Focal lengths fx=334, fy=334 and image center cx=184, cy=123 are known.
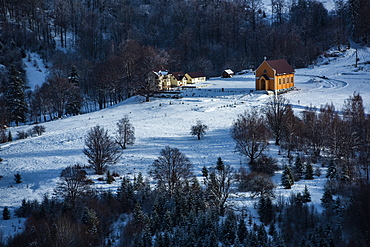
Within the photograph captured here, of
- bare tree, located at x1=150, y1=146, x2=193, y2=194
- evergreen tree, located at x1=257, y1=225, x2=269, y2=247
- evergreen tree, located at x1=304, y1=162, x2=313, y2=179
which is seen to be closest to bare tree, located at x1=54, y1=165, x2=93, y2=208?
bare tree, located at x1=150, y1=146, x2=193, y2=194

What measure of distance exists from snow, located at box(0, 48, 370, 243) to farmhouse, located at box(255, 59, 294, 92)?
6.78ft

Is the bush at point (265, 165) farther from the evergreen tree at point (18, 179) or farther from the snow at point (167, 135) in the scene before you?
the evergreen tree at point (18, 179)

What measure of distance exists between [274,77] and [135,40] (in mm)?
41177

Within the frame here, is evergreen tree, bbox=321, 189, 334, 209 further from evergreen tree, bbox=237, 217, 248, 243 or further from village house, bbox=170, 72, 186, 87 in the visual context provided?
village house, bbox=170, 72, 186, 87

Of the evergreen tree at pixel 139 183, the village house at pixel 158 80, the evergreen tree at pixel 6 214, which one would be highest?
the village house at pixel 158 80

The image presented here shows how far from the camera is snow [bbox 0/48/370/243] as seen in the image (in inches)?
948

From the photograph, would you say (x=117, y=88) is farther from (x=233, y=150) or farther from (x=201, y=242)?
(x=201, y=242)

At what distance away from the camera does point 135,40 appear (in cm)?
8225

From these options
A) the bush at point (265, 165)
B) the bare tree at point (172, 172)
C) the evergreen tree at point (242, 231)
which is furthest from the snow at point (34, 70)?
the evergreen tree at point (242, 231)

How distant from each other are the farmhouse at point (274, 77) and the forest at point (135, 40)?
1870 centimetres

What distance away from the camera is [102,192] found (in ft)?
74.7

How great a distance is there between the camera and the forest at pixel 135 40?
5791 cm

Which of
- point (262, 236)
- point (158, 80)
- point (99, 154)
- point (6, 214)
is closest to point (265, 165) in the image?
point (262, 236)

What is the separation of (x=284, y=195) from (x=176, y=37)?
274 feet
